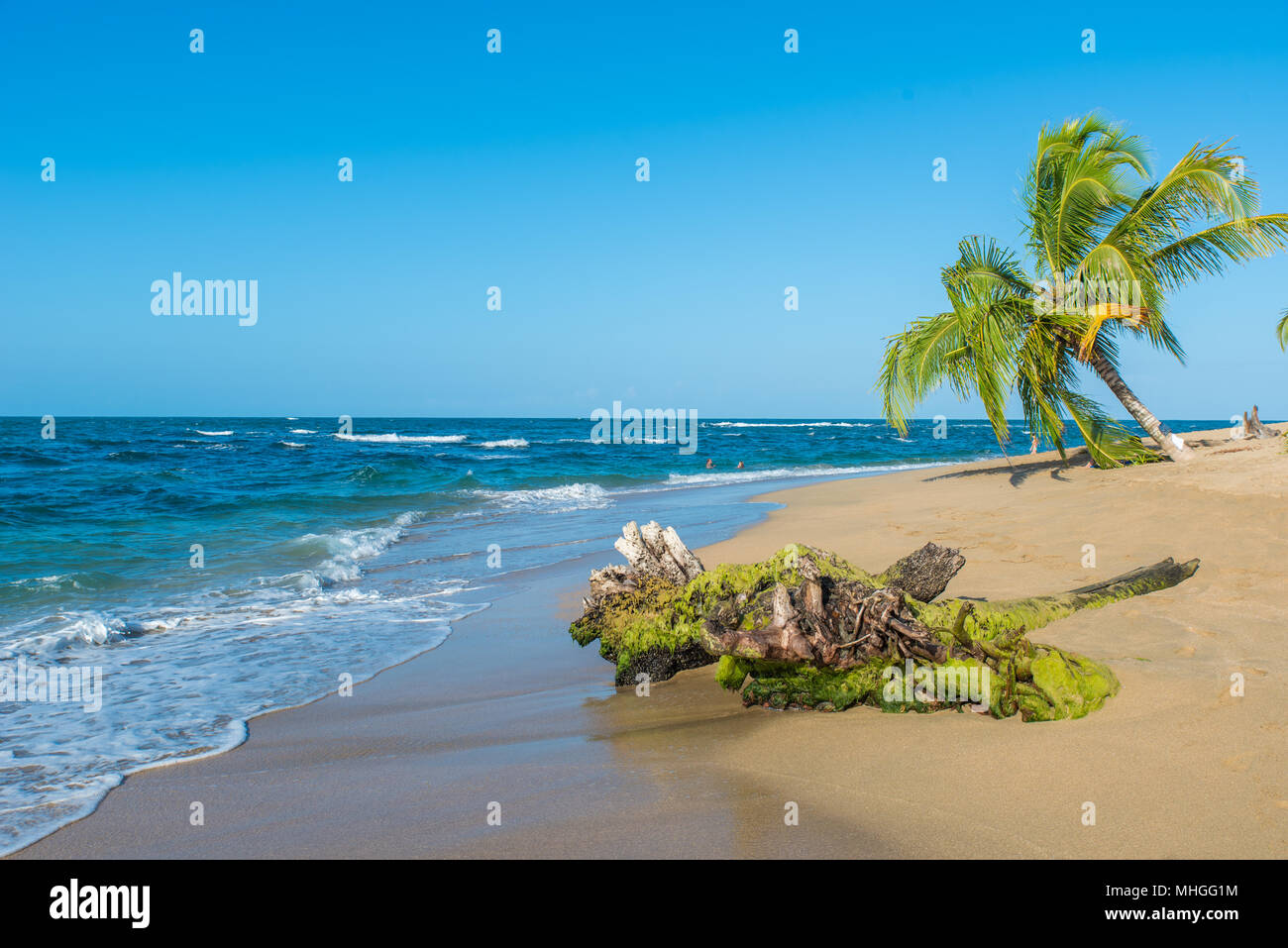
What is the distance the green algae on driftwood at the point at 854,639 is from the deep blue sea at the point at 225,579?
254cm

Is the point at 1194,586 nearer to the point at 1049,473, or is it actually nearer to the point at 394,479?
the point at 1049,473

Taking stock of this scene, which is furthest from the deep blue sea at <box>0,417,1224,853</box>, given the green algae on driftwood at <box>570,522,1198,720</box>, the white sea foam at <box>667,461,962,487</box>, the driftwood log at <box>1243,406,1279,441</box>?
the driftwood log at <box>1243,406,1279,441</box>

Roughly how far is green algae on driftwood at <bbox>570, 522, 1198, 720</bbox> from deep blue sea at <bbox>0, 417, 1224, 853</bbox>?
254 cm

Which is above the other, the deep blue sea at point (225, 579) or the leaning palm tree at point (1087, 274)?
the leaning palm tree at point (1087, 274)

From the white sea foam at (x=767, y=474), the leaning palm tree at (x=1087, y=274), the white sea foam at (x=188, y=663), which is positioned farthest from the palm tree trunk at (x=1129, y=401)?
the white sea foam at (x=767, y=474)

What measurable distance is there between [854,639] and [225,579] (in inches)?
355

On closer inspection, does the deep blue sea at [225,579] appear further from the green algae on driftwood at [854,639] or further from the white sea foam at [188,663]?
the green algae on driftwood at [854,639]

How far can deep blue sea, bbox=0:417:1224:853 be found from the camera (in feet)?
15.5

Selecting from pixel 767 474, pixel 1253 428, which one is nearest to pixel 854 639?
pixel 1253 428

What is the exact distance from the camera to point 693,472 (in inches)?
1239

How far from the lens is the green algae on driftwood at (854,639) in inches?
153

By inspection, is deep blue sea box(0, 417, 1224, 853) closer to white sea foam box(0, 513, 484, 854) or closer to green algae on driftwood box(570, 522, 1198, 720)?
white sea foam box(0, 513, 484, 854)
